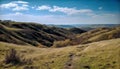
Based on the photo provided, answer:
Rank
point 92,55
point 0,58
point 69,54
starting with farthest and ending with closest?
1. point 0,58
2. point 69,54
3. point 92,55

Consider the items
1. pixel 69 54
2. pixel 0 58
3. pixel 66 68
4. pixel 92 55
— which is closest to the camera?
pixel 66 68

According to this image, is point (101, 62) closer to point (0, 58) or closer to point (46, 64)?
point (46, 64)

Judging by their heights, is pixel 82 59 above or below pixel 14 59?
above

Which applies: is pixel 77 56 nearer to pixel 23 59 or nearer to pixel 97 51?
pixel 97 51

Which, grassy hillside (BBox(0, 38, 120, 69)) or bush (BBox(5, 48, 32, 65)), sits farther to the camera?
bush (BBox(5, 48, 32, 65))

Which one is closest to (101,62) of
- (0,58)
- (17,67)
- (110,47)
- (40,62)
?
(110,47)

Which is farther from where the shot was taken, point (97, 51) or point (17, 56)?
point (17, 56)

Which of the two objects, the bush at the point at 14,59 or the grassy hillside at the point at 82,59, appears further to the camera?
the bush at the point at 14,59

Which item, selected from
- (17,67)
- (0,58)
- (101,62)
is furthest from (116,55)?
(0,58)

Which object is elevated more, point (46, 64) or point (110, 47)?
point (110, 47)

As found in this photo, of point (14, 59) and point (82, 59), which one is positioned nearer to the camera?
point (82, 59)
